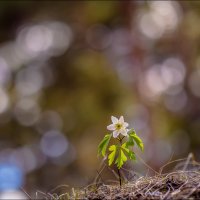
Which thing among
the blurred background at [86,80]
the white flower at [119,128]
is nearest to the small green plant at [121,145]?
the white flower at [119,128]

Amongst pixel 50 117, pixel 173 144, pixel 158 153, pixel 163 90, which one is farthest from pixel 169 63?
pixel 158 153

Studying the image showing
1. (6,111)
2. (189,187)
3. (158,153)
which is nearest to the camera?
(189,187)

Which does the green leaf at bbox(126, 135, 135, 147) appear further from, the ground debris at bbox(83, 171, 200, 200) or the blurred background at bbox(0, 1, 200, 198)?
the blurred background at bbox(0, 1, 200, 198)

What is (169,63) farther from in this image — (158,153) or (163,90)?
(158,153)

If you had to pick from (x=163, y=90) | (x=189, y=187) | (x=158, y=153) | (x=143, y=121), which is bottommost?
(x=189, y=187)

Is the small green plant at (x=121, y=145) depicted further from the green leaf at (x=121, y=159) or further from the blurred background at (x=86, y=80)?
the blurred background at (x=86, y=80)

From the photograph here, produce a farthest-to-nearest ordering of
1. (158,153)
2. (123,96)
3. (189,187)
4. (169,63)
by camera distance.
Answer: (169,63) → (123,96) → (158,153) → (189,187)

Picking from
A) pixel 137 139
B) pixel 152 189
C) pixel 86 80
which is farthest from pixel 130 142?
pixel 86 80

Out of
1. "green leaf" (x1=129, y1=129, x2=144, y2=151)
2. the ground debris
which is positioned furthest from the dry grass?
"green leaf" (x1=129, y1=129, x2=144, y2=151)
